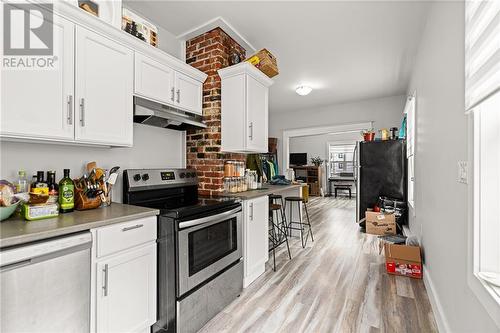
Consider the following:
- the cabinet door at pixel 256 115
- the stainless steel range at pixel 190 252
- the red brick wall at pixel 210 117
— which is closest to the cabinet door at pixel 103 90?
the stainless steel range at pixel 190 252

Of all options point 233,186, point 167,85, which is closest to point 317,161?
point 233,186

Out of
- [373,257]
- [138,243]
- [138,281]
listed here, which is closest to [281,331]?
[138,281]

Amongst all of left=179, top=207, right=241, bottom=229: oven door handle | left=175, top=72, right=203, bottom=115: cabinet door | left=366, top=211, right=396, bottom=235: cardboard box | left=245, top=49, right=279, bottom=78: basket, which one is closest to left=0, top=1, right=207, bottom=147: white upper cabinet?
left=175, top=72, right=203, bottom=115: cabinet door

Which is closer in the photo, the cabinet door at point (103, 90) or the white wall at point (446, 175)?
the white wall at point (446, 175)

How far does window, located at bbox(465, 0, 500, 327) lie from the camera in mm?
957

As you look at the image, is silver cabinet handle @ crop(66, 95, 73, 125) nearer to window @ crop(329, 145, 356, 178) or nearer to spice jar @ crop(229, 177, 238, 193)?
spice jar @ crop(229, 177, 238, 193)

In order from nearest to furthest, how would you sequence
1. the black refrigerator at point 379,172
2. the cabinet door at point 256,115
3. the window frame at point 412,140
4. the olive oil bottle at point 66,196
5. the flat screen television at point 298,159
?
1. the olive oil bottle at point 66,196
2. the cabinet door at point 256,115
3. the window frame at point 412,140
4. the black refrigerator at point 379,172
5. the flat screen television at point 298,159

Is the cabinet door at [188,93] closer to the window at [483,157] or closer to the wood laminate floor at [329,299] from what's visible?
the wood laminate floor at [329,299]

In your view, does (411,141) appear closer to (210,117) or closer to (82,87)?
(210,117)

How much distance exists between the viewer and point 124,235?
139 centimetres

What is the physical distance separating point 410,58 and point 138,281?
168 inches

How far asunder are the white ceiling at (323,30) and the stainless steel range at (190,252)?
1640mm

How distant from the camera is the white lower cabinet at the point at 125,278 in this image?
4.19 feet

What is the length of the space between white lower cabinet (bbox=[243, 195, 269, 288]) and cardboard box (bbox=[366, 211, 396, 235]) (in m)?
2.26
